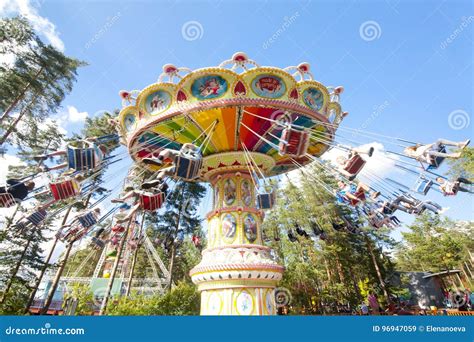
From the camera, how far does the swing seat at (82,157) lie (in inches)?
232

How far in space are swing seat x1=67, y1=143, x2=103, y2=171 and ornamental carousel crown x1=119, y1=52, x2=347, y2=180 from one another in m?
2.75

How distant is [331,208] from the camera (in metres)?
26.6

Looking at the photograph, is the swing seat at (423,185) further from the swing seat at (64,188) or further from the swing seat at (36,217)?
the swing seat at (36,217)

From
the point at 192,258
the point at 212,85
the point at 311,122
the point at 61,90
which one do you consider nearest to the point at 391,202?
the point at 311,122

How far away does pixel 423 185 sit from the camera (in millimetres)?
7980

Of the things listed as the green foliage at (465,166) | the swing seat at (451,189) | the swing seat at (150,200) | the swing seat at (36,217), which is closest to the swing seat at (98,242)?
the swing seat at (36,217)

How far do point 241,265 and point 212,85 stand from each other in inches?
205
